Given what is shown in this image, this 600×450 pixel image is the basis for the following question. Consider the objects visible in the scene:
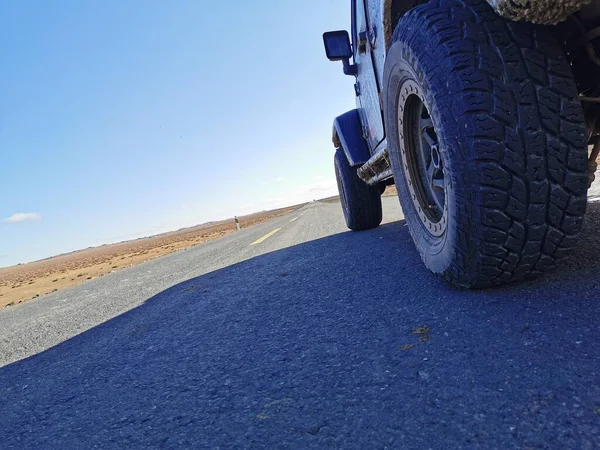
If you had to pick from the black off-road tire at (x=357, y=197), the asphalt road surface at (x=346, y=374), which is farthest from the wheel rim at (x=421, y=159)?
the black off-road tire at (x=357, y=197)

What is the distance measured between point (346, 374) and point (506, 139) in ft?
2.86

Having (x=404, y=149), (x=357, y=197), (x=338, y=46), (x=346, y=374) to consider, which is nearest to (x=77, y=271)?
(x=357, y=197)

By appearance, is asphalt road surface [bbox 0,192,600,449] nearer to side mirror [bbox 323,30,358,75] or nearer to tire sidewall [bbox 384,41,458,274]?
tire sidewall [bbox 384,41,458,274]

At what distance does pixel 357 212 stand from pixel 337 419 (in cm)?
374

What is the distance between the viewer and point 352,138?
359 centimetres

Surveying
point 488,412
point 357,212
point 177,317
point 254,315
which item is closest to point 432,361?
point 488,412

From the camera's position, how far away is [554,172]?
121cm

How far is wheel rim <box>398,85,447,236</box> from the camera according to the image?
1684 mm

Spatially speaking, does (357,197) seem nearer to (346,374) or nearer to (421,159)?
(421,159)

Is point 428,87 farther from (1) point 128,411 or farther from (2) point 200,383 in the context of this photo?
(1) point 128,411

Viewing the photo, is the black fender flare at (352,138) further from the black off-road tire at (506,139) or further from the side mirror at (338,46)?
the black off-road tire at (506,139)

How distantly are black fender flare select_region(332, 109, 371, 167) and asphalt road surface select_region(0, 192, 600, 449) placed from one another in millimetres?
1576

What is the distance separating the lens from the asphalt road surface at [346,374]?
0.76 metres

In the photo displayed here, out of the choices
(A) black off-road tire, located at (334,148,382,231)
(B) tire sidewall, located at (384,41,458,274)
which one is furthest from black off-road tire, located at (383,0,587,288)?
(A) black off-road tire, located at (334,148,382,231)
